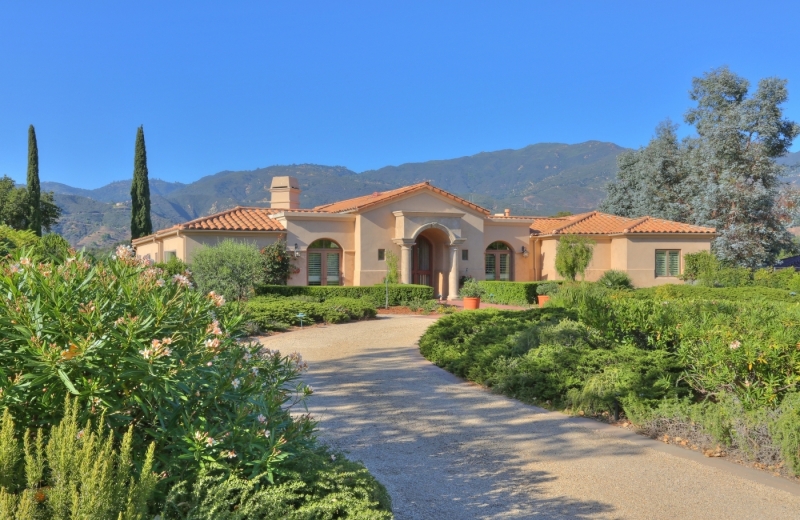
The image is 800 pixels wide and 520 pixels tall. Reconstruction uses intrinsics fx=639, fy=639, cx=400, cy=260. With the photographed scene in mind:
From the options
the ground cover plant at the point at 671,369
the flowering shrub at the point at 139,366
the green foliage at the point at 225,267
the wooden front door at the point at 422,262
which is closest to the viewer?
the flowering shrub at the point at 139,366

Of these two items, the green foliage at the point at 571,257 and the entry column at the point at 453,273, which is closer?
the green foliage at the point at 571,257

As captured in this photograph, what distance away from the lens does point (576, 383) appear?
8.43 metres

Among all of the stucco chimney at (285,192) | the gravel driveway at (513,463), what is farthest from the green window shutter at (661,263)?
the gravel driveway at (513,463)

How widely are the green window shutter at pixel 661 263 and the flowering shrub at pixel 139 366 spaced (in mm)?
28835

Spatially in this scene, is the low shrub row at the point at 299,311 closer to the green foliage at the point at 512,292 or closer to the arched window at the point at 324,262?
the arched window at the point at 324,262

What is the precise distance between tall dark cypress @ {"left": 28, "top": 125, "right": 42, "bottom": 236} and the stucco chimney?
46.3 feet

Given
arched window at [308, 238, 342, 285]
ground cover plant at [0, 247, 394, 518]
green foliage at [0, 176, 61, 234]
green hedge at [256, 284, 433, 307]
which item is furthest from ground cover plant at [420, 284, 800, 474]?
green foliage at [0, 176, 61, 234]

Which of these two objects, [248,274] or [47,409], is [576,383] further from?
[248,274]

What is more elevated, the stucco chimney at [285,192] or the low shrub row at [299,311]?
the stucco chimney at [285,192]

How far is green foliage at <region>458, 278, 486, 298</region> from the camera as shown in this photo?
25.1 m

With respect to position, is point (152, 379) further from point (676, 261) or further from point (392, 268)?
point (676, 261)

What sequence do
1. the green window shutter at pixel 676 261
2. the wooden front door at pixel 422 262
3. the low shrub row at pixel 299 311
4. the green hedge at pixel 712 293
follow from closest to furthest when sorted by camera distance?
the low shrub row at pixel 299 311 → the green hedge at pixel 712 293 → the wooden front door at pixel 422 262 → the green window shutter at pixel 676 261

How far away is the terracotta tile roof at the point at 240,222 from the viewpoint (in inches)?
960

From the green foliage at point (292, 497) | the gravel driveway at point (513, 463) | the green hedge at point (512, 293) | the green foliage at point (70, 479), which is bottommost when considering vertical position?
the gravel driveway at point (513, 463)
